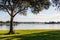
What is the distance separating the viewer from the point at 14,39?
21.1m

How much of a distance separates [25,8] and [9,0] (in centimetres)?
276

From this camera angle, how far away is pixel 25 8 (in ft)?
102

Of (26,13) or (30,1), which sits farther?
(26,13)

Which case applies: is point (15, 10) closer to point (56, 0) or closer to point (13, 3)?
point (13, 3)

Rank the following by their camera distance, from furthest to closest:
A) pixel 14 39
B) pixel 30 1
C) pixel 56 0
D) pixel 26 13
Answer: pixel 26 13 → pixel 30 1 → pixel 56 0 → pixel 14 39

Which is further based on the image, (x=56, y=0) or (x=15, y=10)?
(x=15, y=10)

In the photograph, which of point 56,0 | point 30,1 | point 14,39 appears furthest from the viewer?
point 30,1

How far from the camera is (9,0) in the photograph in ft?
99.9

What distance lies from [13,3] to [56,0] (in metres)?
7.70

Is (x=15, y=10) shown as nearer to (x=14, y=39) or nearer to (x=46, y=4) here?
(x=46, y=4)

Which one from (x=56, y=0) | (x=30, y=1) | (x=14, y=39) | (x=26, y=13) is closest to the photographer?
(x=14, y=39)

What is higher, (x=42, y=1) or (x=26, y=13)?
(x=42, y=1)

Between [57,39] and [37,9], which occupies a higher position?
[37,9]

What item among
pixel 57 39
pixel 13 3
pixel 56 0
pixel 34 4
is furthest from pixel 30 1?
pixel 57 39
